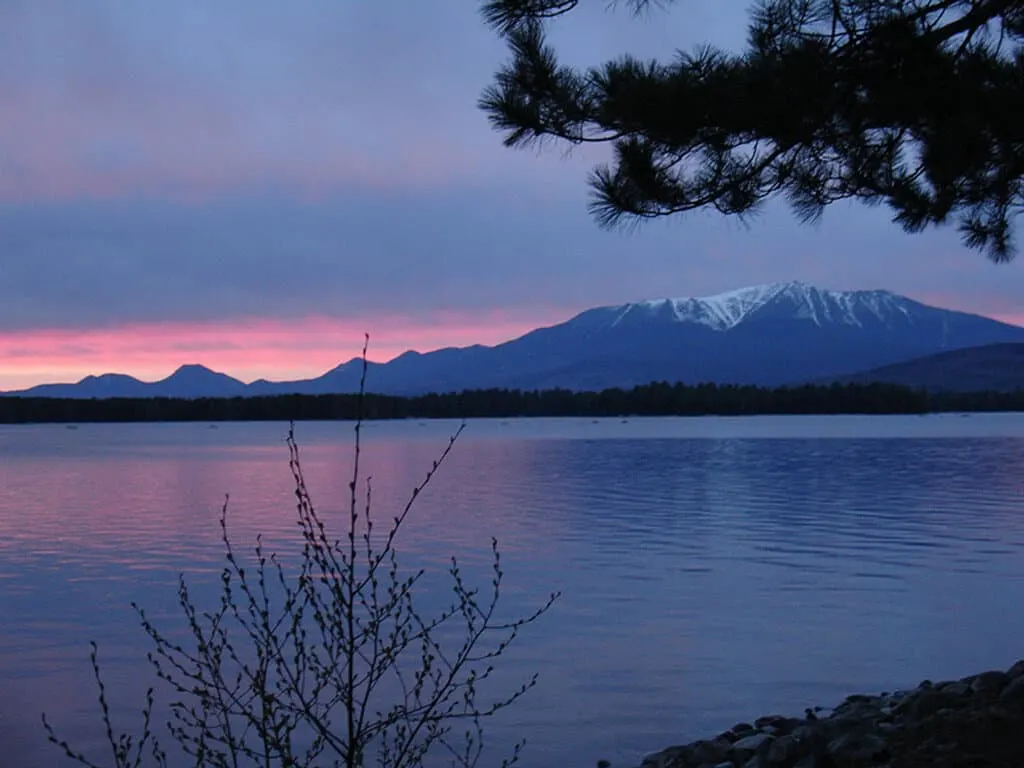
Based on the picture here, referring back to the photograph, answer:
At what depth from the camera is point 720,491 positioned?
2966cm

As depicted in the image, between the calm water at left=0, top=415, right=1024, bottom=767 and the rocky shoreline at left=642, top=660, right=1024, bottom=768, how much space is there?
2.51 feet

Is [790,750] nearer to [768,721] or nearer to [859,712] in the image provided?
[859,712]

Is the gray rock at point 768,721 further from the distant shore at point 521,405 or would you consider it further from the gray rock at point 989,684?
Answer: the distant shore at point 521,405

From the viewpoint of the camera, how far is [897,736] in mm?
7098

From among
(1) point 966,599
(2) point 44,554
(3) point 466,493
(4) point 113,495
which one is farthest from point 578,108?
(4) point 113,495

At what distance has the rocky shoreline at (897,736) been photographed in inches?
255

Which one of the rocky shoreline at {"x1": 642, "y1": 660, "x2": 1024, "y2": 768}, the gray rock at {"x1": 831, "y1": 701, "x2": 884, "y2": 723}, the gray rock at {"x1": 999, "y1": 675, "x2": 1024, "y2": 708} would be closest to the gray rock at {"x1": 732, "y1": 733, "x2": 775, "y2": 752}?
the rocky shoreline at {"x1": 642, "y1": 660, "x2": 1024, "y2": 768}

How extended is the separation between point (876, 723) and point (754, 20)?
4928 millimetres

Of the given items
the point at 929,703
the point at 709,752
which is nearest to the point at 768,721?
the point at 709,752

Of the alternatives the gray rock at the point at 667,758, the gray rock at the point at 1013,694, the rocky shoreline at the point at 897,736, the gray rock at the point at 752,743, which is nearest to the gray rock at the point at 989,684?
the rocky shoreline at the point at 897,736

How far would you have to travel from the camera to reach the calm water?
968 cm

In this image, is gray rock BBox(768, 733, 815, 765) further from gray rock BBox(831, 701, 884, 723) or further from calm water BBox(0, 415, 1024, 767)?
calm water BBox(0, 415, 1024, 767)

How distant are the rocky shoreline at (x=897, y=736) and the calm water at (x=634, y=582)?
0.76 meters

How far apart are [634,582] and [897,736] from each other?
8.28 m
